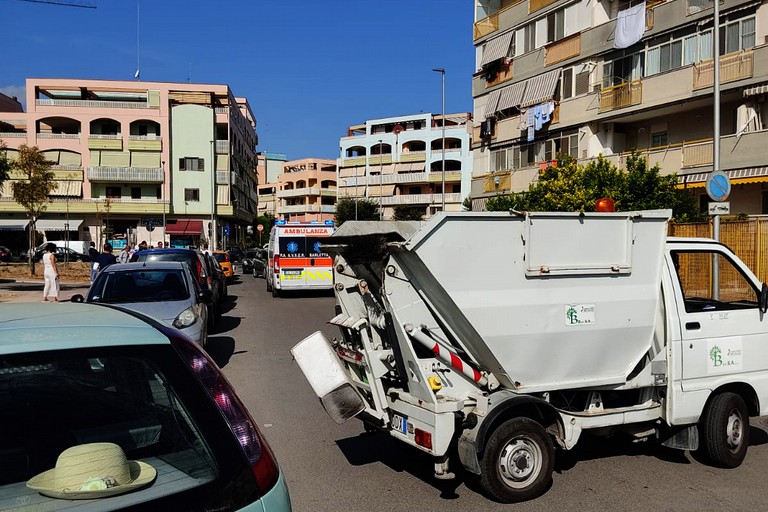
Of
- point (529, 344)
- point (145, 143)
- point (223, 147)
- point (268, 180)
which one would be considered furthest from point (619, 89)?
point (268, 180)

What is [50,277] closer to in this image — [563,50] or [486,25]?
[563,50]

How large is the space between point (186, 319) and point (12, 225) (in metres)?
58.4

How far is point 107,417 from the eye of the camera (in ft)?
8.89

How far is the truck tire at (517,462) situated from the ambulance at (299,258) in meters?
18.2

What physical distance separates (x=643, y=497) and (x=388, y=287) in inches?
98.2

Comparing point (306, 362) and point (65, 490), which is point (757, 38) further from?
point (65, 490)

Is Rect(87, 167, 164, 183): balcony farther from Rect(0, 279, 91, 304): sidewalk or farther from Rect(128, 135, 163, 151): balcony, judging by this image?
Rect(0, 279, 91, 304): sidewalk

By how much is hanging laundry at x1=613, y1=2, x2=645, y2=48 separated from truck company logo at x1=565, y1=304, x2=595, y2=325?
23.4 meters

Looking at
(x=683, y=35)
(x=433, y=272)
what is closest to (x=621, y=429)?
(x=433, y=272)

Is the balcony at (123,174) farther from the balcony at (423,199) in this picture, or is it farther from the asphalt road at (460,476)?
the asphalt road at (460,476)

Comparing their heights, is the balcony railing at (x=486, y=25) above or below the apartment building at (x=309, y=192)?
above

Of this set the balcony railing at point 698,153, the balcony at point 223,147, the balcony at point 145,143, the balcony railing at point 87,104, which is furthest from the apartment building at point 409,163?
the balcony railing at point 698,153

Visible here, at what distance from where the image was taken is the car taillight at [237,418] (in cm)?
230

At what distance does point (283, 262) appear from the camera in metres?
23.1
